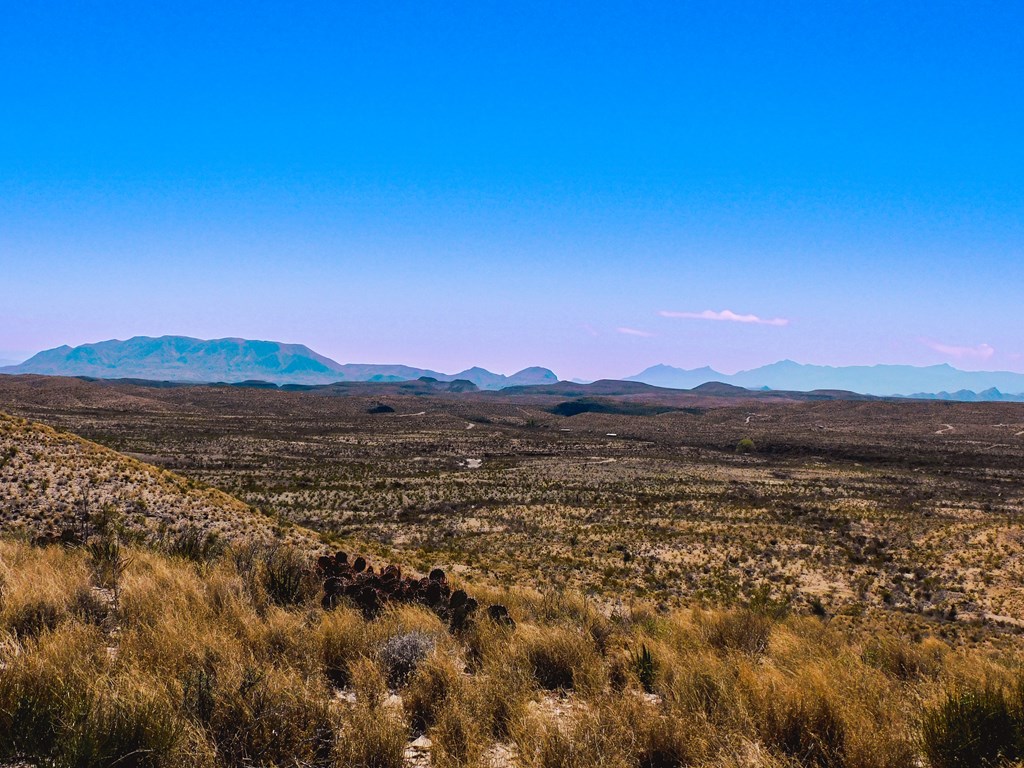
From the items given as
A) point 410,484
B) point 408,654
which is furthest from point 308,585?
point 410,484

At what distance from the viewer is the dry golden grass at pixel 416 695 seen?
390 cm

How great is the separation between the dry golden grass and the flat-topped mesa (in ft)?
2.54

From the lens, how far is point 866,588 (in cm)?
Answer: 1958

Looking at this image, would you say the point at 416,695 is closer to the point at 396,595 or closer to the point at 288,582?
the point at 396,595

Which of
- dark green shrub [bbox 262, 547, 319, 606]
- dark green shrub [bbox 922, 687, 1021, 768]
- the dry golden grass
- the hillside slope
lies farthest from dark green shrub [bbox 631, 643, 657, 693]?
the hillside slope

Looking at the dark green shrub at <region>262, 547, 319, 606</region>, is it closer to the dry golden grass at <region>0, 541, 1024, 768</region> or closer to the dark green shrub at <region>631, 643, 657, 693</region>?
the dry golden grass at <region>0, 541, 1024, 768</region>

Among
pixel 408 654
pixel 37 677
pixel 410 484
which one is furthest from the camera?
pixel 410 484

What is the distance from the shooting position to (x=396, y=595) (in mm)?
8609

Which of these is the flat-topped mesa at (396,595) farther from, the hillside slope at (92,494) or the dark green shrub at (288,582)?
the hillside slope at (92,494)

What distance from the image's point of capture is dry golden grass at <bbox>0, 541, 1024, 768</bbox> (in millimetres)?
3900

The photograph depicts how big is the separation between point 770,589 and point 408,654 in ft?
56.7

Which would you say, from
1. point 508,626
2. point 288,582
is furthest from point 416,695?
point 288,582

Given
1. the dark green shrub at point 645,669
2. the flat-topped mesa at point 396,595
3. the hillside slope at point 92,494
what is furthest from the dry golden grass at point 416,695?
the hillside slope at point 92,494

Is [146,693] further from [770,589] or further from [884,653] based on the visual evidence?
[770,589]
